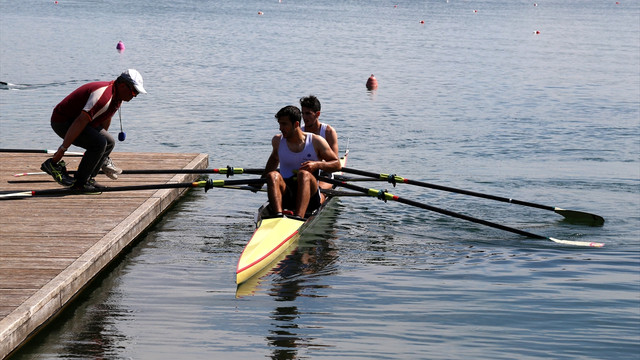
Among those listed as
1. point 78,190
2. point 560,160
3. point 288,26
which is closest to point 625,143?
point 560,160

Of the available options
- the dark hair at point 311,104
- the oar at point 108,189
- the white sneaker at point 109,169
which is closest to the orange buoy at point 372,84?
the dark hair at point 311,104

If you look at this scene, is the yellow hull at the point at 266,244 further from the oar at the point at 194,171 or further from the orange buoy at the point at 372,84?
the orange buoy at the point at 372,84

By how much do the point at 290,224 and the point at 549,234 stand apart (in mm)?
4430

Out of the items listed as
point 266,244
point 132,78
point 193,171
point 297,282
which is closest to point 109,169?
point 193,171

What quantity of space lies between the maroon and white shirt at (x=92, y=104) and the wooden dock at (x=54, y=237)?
116 centimetres

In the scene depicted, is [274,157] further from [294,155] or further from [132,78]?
[132,78]

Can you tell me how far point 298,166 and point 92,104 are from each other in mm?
2662

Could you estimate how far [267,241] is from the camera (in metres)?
9.95

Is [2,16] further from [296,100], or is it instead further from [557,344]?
[557,344]

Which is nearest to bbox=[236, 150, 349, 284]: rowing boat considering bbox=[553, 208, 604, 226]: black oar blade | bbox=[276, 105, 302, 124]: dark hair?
bbox=[276, 105, 302, 124]: dark hair

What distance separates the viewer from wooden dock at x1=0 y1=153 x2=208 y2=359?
7.34m

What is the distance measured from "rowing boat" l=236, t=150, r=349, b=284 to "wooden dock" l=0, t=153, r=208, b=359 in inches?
56.2

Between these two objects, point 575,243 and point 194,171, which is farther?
point 194,171

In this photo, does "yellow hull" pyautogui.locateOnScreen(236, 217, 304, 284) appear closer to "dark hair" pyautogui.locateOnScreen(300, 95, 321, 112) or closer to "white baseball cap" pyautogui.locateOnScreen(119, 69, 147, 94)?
"dark hair" pyautogui.locateOnScreen(300, 95, 321, 112)
